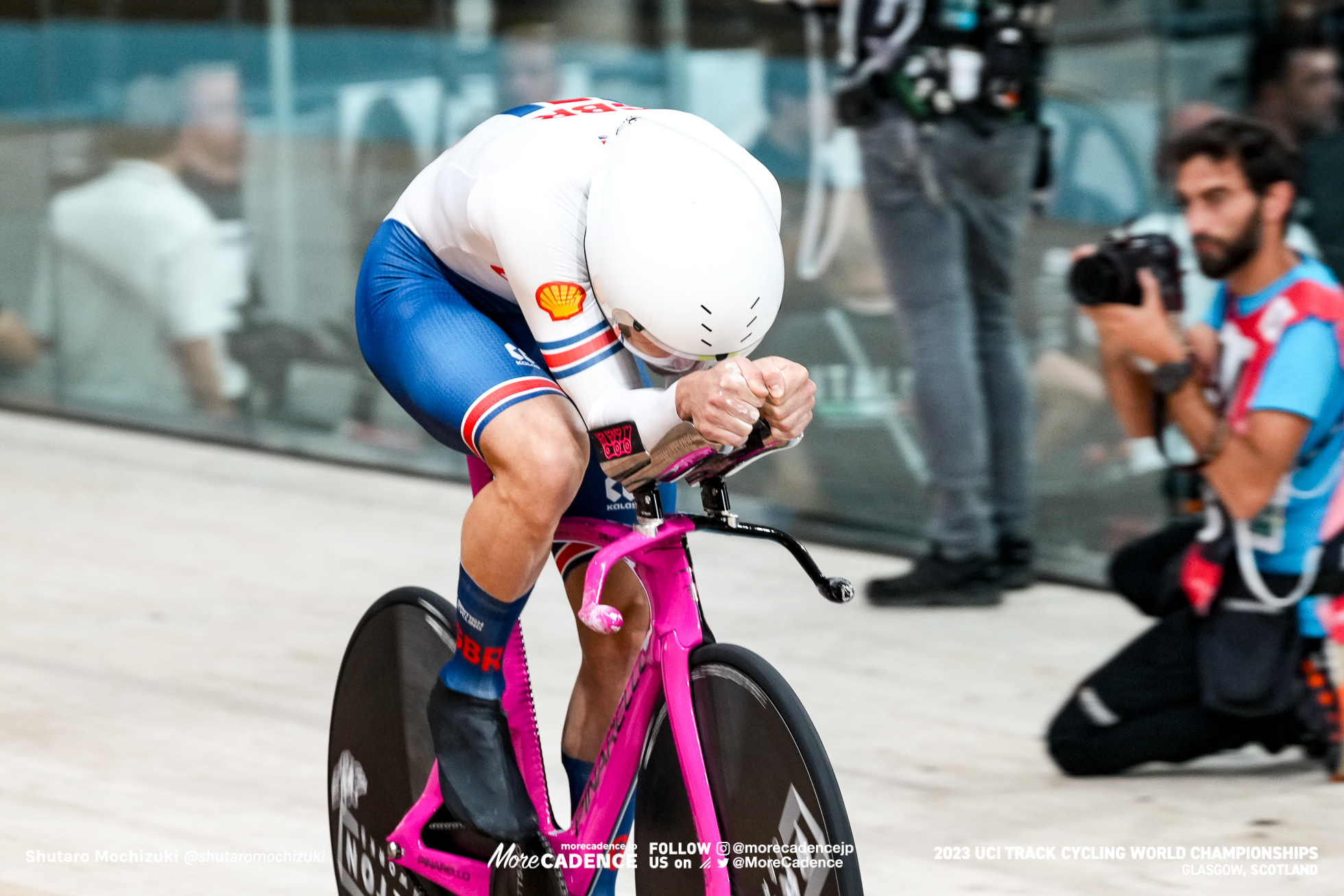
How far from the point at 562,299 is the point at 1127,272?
6.43 ft

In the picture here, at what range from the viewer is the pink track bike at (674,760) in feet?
8.36

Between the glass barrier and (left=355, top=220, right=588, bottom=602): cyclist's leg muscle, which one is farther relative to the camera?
the glass barrier

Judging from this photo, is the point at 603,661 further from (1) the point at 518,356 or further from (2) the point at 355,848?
(2) the point at 355,848

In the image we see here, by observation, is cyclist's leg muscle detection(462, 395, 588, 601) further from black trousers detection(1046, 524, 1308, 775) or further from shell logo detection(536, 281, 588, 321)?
black trousers detection(1046, 524, 1308, 775)

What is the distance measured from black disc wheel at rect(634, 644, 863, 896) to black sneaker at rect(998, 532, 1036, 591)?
3.40 meters

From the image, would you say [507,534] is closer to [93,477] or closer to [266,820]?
[266,820]

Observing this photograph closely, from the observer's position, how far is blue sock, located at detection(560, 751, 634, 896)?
2.93m

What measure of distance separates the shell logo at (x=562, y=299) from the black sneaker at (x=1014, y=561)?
11.7 ft

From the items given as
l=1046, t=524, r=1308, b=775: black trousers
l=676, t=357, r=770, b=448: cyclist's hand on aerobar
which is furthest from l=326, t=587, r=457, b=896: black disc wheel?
l=1046, t=524, r=1308, b=775: black trousers

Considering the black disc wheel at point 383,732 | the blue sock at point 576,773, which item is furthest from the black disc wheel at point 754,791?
the black disc wheel at point 383,732

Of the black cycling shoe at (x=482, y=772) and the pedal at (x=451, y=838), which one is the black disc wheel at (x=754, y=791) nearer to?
the black cycling shoe at (x=482, y=772)

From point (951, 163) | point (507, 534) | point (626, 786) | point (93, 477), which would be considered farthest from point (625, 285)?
point (93, 477)

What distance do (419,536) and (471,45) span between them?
7.46 ft

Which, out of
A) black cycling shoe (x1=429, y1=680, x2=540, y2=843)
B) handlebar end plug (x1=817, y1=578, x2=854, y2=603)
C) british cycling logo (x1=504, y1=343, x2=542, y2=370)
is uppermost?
british cycling logo (x1=504, y1=343, x2=542, y2=370)
